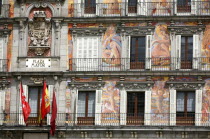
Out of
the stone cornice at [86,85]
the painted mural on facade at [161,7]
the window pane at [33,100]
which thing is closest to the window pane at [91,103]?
the stone cornice at [86,85]

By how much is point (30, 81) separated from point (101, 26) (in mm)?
6072

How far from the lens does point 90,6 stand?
51281mm

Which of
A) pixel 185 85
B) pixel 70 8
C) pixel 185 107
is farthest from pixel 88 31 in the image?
pixel 185 107

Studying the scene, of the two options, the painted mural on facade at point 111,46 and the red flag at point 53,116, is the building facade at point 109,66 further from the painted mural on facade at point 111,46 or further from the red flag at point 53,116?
the red flag at point 53,116

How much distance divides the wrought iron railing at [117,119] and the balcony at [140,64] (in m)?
3.02

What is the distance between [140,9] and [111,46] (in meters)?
3.17

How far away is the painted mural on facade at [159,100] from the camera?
49.1 meters

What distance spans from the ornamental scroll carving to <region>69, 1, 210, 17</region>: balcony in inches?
75.2

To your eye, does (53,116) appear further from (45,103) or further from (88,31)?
(88,31)

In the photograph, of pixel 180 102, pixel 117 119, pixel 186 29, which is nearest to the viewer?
pixel 180 102

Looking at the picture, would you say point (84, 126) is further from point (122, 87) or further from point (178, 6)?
point (178, 6)

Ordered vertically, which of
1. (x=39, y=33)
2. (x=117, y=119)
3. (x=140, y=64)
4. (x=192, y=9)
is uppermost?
(x=192, y=9)

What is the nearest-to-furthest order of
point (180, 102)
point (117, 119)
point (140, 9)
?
point (180, 102) < point (117, 119) < point (140, 9)

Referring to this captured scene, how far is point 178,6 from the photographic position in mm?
50281
